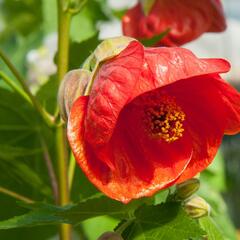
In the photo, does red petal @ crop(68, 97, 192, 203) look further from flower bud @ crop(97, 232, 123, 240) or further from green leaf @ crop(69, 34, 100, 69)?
green leaf @ crop(69, 34, 100, 69)

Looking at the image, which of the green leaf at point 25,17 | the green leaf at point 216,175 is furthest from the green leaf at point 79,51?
the green leaf at point 25,17

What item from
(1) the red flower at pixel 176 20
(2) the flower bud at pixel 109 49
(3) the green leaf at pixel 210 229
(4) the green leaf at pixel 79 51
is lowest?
(3) the green leaf at pixel 210 229

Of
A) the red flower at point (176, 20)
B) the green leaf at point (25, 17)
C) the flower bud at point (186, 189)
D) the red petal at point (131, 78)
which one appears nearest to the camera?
the red petal at point (131, 78)

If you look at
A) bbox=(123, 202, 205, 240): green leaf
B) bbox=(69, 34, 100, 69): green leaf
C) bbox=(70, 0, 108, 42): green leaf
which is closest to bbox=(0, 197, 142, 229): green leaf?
bbox=(123, 202, 205, 240): green leaf

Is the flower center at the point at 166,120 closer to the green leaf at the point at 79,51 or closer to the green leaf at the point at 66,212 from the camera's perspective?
the green leaf at the point at 66,212

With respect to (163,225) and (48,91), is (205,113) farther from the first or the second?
(48,91)

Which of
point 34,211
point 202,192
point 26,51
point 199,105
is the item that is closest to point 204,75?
point 199,105

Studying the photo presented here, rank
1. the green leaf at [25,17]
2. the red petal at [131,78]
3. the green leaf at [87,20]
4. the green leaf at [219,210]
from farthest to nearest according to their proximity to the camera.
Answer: the green leaf at [25,17] < the green leaf at [87,20] < the green leaf at [219,210] < the red petal at [131,78]
